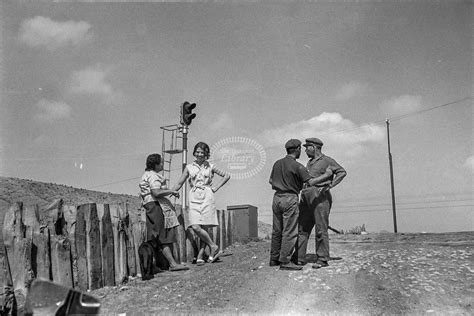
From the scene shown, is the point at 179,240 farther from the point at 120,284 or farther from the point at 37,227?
the point at 37,227

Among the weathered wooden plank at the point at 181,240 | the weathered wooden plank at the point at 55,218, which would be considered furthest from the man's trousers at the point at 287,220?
the weathered wooden plank at the point at 55,218

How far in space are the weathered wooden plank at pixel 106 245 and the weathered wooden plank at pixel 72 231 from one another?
1.30 feet

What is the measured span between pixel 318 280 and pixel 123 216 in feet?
9.36

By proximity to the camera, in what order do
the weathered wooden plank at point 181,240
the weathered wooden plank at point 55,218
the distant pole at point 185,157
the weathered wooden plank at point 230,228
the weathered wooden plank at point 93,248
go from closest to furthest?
1. the weathered wooden plank at point 55,218
2. the weathered wooden plank at point 93,248
3. the weathered wooden plank at point 181,240
4. the distant pole at point 185,157
5. the weathered wooden plank at point 230,228

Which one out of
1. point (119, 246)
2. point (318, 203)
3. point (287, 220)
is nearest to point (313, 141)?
point (318, 203)

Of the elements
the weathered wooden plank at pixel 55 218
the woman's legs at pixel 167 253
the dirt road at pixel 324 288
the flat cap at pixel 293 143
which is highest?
the flat cap at pixel 293 143

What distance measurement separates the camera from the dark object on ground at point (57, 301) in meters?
2.25

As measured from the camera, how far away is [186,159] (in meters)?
9.80

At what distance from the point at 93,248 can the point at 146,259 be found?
829 mm

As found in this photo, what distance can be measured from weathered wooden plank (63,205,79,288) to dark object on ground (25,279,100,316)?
3599mm

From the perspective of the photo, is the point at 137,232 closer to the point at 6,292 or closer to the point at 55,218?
the point at 55,218

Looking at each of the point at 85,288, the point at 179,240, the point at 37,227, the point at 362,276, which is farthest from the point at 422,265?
the point at 37,227

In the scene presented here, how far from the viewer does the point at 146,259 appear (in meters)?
6.63

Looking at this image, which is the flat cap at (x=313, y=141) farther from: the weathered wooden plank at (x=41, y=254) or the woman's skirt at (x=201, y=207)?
the weathered wooden plank at (x=41, y=254)
